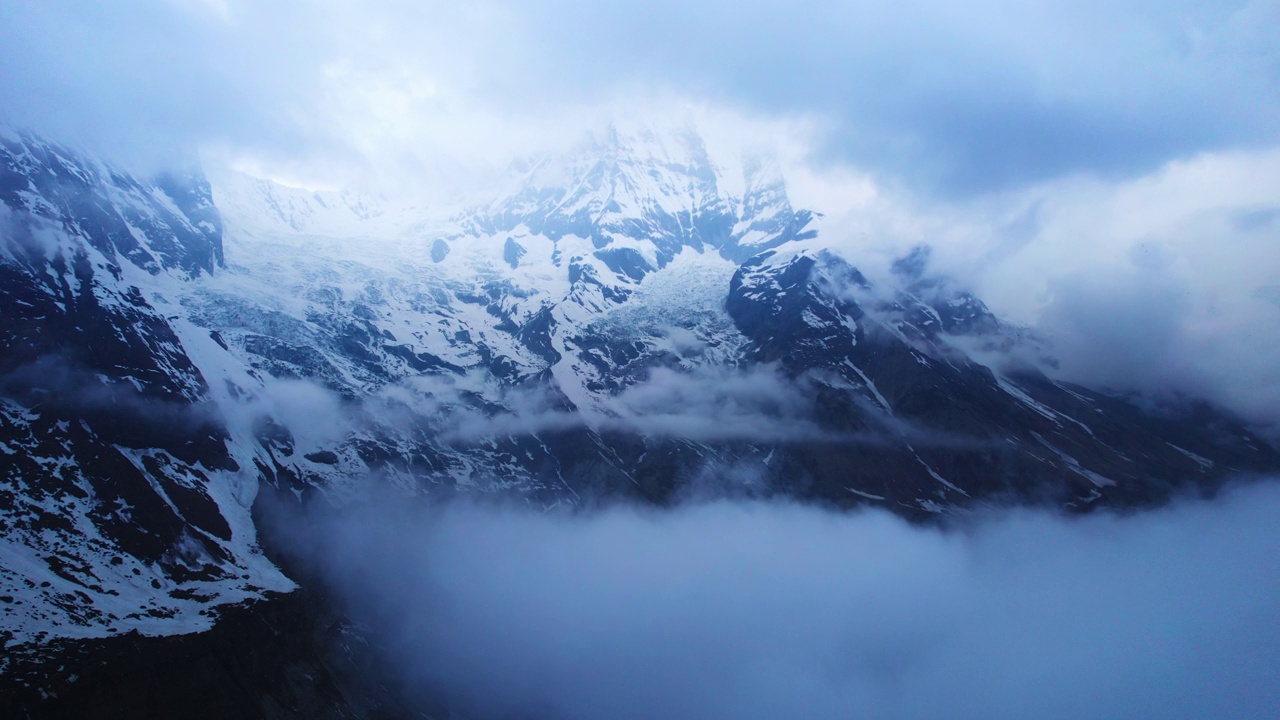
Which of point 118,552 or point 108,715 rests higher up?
point 118,552

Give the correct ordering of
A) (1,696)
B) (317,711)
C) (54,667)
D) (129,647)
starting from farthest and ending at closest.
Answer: (317,711), (129,647), (54,667), (1,696)

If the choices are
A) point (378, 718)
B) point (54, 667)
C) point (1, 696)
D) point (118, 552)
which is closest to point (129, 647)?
point (54, 667)

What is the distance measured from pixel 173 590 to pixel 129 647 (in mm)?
33608

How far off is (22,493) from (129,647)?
6306cm

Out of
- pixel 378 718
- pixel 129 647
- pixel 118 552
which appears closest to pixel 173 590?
pixel 118 552

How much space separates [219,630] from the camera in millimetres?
186250

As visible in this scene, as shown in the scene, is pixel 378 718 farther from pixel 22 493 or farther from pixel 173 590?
pixel 22 493

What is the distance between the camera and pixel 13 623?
512 ft

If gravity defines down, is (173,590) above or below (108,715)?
above

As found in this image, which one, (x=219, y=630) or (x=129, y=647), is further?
(x=219, y=630)

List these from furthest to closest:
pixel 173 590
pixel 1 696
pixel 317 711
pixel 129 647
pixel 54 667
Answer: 1. pixel 173 590
2. pixel 317 711
3. pixel 129 647
4. pixel 54 667
5. pixel 1 696

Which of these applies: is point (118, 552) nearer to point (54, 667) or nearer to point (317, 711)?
point (54, 667)

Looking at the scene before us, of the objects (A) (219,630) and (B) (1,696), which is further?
(A) (219,630)

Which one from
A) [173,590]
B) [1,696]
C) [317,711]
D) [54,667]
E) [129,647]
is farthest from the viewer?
[173,590]
